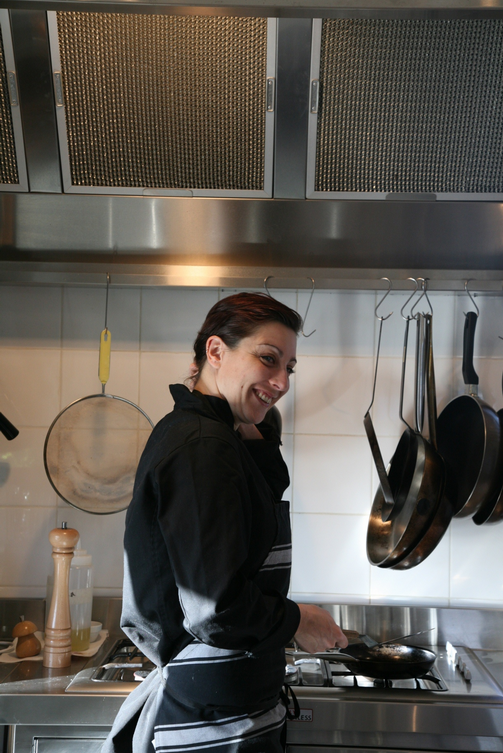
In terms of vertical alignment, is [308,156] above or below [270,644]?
above

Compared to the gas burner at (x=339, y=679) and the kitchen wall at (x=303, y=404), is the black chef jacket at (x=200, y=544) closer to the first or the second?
the gas burner at (x=339, y=679)

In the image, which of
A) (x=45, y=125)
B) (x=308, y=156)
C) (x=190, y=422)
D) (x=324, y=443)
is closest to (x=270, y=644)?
(x=190, y=422)

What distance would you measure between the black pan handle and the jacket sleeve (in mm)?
850

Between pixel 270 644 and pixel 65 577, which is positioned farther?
pixel 65 577

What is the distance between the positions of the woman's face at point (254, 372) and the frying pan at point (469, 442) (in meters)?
0.72

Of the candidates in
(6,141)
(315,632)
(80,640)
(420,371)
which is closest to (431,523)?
(420,371)

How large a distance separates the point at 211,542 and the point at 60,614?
0.75 meters

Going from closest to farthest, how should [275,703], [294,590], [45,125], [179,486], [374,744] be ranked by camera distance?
[179,486]
[275,703]
[374,744]
[45,125]
[294,590]

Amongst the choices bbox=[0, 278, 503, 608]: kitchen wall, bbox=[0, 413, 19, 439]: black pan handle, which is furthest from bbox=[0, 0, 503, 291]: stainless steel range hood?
bbox=[0, 413, 19, 439]: black pan handle

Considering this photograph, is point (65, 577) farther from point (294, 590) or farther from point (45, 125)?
point (45, 125)

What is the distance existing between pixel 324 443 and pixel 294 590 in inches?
14.9

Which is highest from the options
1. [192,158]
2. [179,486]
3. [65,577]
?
[192,158]

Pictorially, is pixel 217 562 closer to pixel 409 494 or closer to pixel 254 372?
pixel 254 372

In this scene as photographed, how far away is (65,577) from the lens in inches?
57.4
